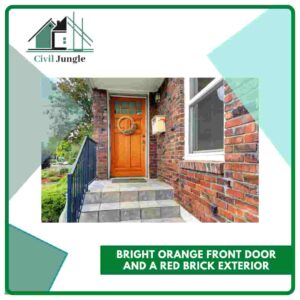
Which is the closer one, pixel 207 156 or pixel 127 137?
pixel 207 156

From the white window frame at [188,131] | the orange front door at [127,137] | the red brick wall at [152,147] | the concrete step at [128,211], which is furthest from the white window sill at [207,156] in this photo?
the orange front door at [127,137]

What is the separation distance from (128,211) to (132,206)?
0.08m

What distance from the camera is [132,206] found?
6.56ft

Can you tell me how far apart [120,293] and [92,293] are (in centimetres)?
17

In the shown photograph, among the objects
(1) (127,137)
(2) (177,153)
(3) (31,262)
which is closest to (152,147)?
(1) (127,137)

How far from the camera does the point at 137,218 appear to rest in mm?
1945

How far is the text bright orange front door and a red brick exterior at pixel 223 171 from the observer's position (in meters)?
1.02

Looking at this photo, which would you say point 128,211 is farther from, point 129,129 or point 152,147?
point 129,129

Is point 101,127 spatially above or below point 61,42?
below

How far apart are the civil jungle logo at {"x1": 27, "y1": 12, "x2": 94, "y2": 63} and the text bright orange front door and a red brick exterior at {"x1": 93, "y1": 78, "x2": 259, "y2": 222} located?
98 cm

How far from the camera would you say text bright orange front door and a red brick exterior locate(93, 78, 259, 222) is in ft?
3.33

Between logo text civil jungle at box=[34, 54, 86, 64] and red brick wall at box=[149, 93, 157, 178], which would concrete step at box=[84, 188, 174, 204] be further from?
logo text civil jungle at box=[34, 54, 86, 64]

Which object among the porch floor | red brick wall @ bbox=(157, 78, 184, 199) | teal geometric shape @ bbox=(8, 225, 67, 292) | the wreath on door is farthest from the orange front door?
teal geometric shape @ bbox=(8, 225, 67, 292)

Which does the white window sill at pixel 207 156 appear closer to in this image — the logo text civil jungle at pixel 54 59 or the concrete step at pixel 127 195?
the concrete step at pixel 127 195
